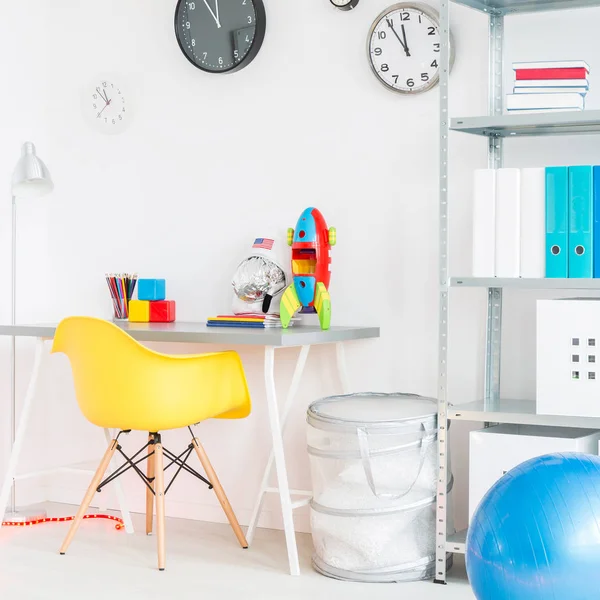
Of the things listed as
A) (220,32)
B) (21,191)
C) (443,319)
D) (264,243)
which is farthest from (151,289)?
(443,319)

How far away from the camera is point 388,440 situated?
2977mm

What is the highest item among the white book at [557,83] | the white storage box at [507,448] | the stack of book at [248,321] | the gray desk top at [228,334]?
the white book at [557,83]

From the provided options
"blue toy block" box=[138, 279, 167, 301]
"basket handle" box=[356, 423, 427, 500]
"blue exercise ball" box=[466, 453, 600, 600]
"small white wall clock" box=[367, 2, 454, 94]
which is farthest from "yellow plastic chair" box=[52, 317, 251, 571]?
"blue exercise ball" box=[466, 453, 600, 600]

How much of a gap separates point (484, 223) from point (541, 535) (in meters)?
1.29

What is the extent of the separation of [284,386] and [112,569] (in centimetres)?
93

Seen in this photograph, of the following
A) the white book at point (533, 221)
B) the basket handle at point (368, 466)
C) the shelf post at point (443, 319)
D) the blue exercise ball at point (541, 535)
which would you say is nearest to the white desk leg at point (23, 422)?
Answer: the basket handle at point (368, 466)

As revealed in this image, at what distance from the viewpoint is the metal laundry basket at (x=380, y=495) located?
9.73 feet

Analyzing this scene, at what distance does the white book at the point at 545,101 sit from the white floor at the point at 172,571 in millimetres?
1399

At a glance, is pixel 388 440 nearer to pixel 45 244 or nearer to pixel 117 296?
pixel 117 296

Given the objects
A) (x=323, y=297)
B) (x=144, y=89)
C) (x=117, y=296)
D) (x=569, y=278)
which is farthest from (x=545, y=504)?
(x=144, y=89)

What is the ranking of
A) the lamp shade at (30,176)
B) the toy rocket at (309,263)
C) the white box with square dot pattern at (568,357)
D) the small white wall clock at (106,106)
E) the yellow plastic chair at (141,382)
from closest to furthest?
the white box with square dot pattern at (568,357) → the yellow plastic chair at (141,382) → the toy rocket at (309,263) → the lamp shade at (30,176) → the small white wall clock at (106,106)

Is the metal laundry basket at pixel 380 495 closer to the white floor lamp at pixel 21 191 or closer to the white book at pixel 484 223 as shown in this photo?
the white book at pixel 484 223

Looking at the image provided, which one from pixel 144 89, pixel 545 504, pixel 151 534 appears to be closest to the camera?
pixel 545 504

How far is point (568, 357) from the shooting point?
2783mm
